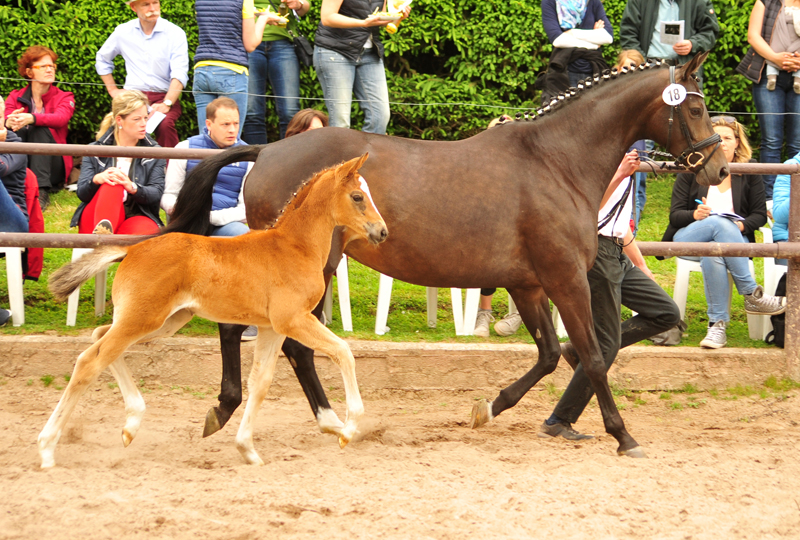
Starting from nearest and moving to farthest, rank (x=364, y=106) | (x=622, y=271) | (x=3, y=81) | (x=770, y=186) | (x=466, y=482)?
(x=466, y=482)
(x=622, y=271)
(x=364, y=106)
(x=770, y=186)
(x=3, y=81)

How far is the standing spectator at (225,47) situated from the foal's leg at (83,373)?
12.8 ft

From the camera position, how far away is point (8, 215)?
6.40 metres

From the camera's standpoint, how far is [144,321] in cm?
412

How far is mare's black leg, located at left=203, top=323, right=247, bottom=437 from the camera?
482 cm

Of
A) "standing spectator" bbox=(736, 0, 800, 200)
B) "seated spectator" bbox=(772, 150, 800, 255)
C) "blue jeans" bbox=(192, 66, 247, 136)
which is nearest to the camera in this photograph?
"seated spectator" bbox=(772, 150, 800, 255)

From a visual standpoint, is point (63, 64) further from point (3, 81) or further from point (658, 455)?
point (658, 455)

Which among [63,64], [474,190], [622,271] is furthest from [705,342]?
[63,64]

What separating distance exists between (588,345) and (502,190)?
0.98 metres

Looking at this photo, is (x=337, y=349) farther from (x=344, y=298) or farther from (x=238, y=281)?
(x=344, y=298)

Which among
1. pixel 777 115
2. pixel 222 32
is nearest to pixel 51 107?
pixel 222 32

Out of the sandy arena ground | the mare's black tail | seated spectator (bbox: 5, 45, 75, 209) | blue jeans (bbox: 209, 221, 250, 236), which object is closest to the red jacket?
seated spectator (bbox: 5, 45, 75, 209)

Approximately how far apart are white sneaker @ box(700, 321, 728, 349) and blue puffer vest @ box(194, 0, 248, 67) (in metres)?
4.59

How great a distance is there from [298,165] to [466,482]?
6.49ft

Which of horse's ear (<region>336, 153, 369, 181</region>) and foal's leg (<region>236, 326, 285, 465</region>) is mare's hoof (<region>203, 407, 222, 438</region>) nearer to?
foal's leg (<region>236, 326, 285, 465</region>)
